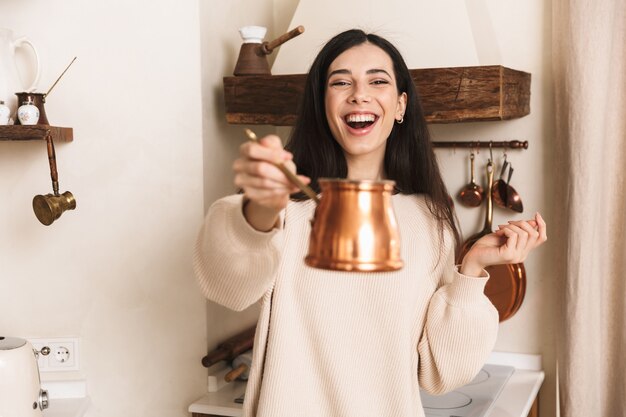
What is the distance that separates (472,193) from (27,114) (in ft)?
3.85

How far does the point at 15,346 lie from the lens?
163 centimetres

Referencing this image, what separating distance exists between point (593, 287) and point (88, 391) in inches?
49.8

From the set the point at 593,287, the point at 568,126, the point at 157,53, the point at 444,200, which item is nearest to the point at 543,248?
the point at 593,287

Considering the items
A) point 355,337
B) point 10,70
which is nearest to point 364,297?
point 355,337

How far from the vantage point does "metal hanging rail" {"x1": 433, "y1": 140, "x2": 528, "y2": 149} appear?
6.89ft

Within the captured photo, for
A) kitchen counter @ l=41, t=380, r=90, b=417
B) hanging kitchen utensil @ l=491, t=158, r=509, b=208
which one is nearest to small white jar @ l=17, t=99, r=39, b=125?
kitchen counter @ l=41, t=380, r=90, b=417

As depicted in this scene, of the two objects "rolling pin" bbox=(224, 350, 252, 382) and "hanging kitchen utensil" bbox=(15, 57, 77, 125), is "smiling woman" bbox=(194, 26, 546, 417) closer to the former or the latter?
"rolling pin" bbox=(224, 350, 252, 382)

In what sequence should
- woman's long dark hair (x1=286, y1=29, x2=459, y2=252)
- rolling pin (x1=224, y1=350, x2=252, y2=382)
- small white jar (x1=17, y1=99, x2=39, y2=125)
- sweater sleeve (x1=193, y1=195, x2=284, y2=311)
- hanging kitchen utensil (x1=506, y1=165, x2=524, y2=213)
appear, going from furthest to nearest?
hanging kitchen utensil (x1=506, y1=165, x2=524, y2=213) → rolling pin (x1=224, y1=350, x2=252, y2=382) → small white jar (x1=17, y1=99, x2=39, y2=125) → woman's long dark hair (x1=286, y1=29, x2=459, y2=252) → sweater sleeve (x1=193, y1=195, x2=284, y2=311)

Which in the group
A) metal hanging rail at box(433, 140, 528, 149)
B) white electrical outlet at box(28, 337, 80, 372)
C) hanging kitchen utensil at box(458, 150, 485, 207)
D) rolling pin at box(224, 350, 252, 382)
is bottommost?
rolling pin at box(224, 350, 252, 382)

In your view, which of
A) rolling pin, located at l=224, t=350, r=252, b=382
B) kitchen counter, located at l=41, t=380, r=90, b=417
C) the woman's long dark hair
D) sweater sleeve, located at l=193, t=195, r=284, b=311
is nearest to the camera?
sweater sleeve, located at l=193, t=195, r=284, b=311

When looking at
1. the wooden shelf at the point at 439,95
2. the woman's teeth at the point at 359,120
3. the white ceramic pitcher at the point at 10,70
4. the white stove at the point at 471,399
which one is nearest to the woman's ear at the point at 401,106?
the woman's teeth at the point at 359,120

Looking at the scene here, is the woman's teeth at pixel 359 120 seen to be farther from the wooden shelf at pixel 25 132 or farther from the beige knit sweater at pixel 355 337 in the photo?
the wooden shelf at pixel 25 132

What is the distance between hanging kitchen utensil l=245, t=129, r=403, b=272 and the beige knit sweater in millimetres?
587

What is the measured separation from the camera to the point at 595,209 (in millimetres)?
1917
